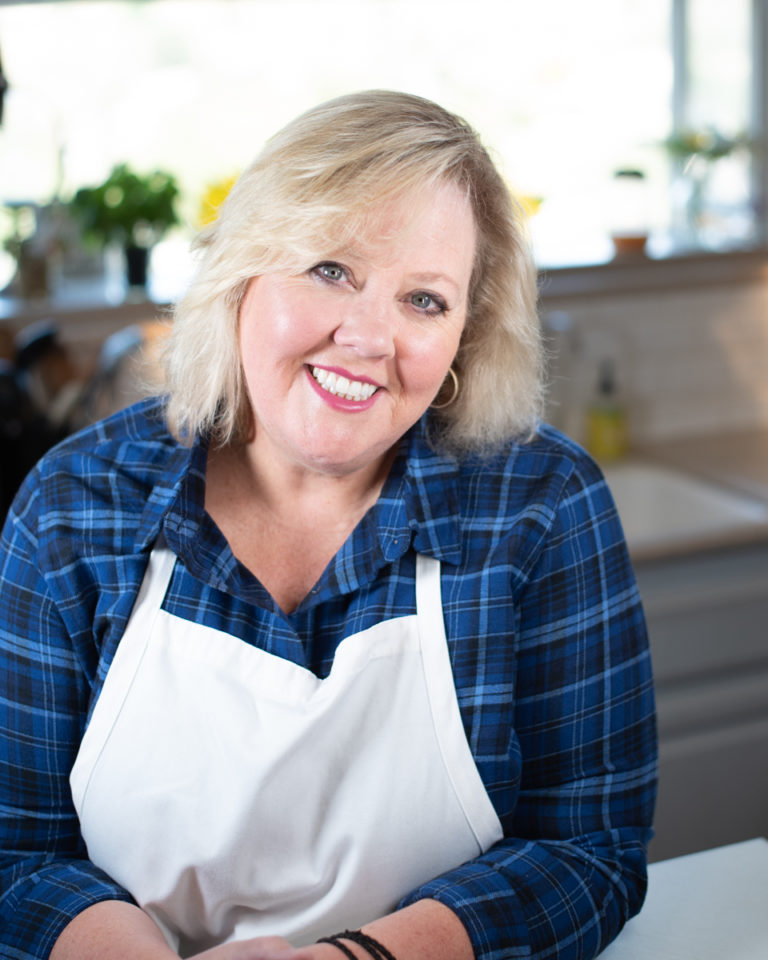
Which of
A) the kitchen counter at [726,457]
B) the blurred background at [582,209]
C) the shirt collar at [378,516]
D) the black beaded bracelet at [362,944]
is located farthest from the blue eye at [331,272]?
the kitchen counter at [726,457]

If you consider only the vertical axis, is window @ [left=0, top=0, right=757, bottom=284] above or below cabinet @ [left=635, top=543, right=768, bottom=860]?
above

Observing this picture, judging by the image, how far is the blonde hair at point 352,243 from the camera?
1005 mm

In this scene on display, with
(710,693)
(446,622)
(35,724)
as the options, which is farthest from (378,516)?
(710,693)

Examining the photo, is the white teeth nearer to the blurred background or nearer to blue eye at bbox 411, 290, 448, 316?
blue eye at bbox 411, 290, 448, 316

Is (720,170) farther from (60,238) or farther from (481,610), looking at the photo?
(481,610)

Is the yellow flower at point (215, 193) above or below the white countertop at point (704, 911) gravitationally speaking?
above

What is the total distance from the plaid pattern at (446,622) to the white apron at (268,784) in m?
0.03

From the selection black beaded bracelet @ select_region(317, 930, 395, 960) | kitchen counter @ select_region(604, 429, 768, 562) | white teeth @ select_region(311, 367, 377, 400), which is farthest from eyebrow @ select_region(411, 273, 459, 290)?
kitchen counter @ select_region(604, 429, 768, 562)

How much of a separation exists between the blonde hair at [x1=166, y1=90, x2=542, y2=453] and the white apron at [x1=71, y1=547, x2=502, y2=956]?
0.26m

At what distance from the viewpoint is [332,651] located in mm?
1096

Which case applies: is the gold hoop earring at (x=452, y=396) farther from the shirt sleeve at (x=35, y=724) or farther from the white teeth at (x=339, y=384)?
the shirt sleeve at (x=35, y=724)

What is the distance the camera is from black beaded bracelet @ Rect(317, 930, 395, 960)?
91cm

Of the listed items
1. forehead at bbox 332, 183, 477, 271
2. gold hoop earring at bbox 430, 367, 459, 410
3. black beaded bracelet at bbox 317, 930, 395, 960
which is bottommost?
black beaded bracelet at bbox 317, 930, 395, 960

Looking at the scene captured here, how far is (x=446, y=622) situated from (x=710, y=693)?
3.75 feet
